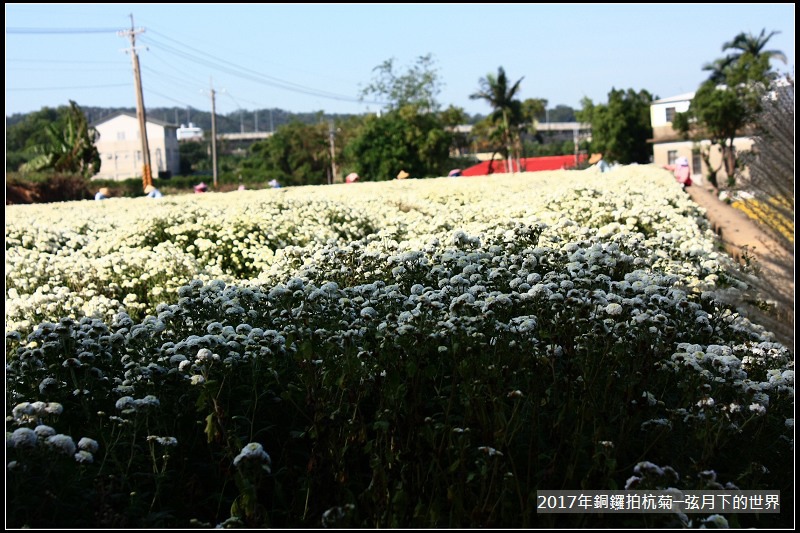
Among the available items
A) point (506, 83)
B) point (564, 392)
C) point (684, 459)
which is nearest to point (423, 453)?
point (564, 392)

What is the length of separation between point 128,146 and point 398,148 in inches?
2316

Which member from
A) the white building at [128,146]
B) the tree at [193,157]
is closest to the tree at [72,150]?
the white building at [128,146]

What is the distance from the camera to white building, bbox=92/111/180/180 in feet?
331

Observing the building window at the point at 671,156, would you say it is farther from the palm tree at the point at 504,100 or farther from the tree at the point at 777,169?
the tree at the point at 777,169

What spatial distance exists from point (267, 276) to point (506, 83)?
196 ft

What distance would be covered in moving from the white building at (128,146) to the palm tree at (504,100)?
4799 cm

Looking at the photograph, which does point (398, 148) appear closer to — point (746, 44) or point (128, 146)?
point (746, 44)

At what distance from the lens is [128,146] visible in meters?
101

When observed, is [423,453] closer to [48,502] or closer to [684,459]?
[684,459]

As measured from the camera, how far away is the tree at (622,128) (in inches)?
2643

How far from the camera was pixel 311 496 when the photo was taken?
3350mm

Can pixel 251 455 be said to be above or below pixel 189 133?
below

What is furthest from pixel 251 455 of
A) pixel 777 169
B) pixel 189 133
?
pixel 189 133

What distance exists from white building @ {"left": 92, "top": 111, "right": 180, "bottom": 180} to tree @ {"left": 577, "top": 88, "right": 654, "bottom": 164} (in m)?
53.2
